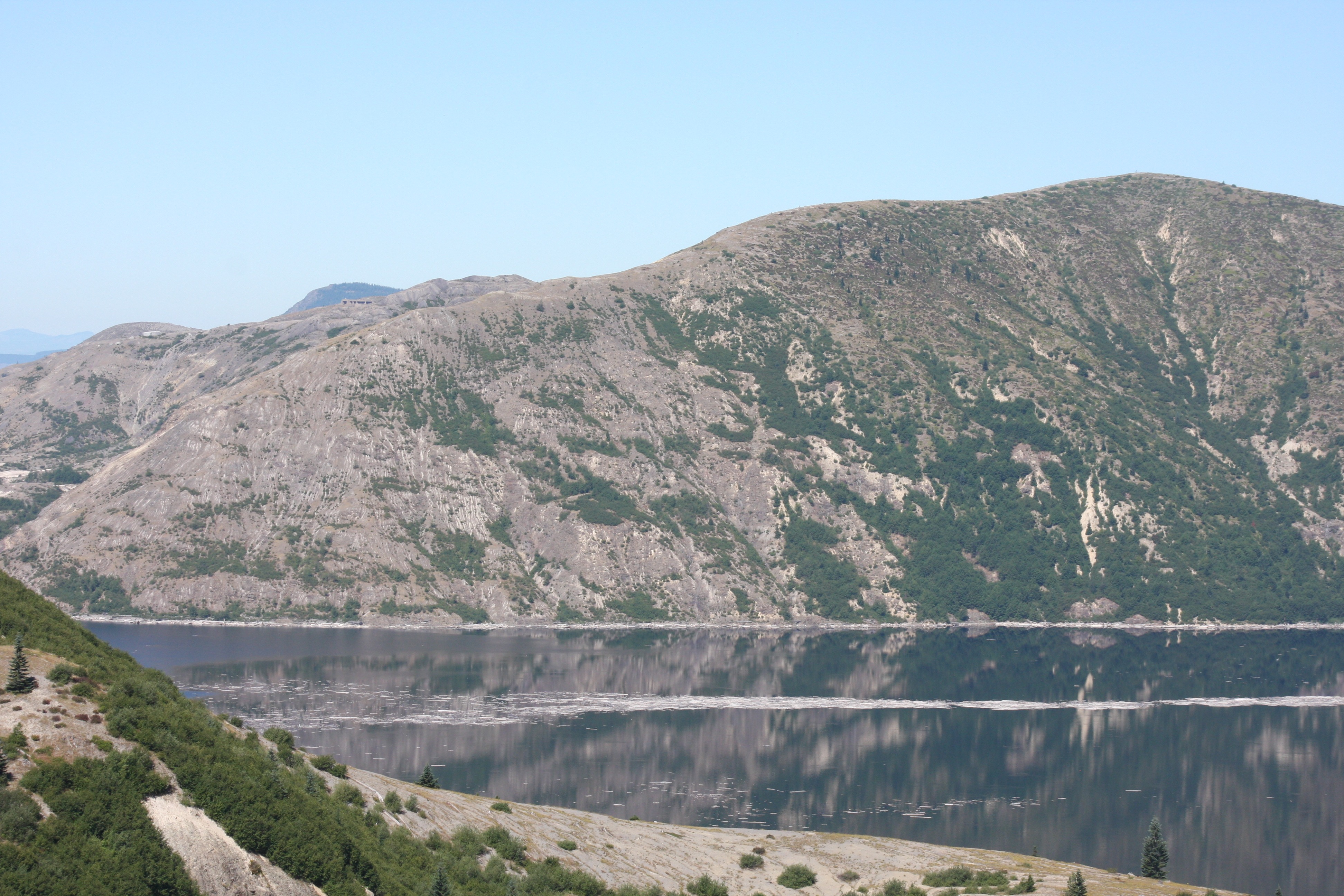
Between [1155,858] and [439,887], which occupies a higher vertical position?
[439,887]

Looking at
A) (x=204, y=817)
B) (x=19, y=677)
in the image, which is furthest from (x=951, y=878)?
(x=19, y=677)

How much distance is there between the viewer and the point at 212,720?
166ft

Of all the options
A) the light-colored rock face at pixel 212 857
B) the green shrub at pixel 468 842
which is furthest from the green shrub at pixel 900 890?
the light-colored rock face at pixel 212 857

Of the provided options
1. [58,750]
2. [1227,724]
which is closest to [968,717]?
[1227,724]

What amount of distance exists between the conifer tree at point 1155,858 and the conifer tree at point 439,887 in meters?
58.6

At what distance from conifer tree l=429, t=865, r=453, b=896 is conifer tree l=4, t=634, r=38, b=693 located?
15959 mm

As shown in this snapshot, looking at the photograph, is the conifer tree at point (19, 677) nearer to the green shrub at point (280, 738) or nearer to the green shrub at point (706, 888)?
the green shrub at point (280, 738)

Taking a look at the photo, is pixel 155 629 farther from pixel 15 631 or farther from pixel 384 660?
pixel 15 631

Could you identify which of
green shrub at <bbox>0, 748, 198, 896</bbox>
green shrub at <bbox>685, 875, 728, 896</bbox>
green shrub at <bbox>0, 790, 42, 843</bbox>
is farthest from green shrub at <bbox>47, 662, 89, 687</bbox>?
green shrub at <bbox>685, 875, 728, 896</bbox>

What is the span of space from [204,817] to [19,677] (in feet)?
24.1

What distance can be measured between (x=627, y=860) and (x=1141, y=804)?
71.4 meters

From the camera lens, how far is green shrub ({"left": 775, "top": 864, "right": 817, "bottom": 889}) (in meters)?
72.8

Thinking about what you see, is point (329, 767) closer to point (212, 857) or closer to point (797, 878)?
point (212, 857)

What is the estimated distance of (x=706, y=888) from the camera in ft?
218
